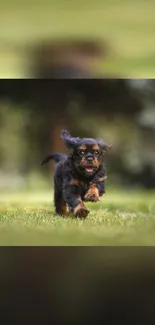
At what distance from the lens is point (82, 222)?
4.48 ft

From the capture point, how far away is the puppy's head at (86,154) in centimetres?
132

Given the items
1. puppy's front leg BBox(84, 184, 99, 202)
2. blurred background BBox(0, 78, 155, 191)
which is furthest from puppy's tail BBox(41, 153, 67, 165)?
puppy's front leg BBox(84, 184, 99, 202)

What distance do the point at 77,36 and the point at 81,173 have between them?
15.5 inches

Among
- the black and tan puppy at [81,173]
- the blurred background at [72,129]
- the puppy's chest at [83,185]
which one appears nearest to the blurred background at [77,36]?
the blurred background at [72,129]

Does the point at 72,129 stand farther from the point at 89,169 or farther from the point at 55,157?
the point at 89,169

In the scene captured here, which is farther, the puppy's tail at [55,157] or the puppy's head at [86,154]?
the puppy's tail at [55,157]

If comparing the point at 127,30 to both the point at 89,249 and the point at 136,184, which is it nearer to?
the point at 136,184

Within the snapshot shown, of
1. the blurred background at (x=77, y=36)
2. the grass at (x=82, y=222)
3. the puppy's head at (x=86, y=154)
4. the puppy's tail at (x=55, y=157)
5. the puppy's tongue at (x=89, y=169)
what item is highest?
the blurred background at (x=77, y=36)

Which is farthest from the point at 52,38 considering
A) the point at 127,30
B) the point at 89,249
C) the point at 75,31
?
the point at 89,249

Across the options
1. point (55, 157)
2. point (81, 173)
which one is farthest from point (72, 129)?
point (81, 173)

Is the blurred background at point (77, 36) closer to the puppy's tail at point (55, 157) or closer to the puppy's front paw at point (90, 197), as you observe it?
the puppy's tail at point (55, 157)

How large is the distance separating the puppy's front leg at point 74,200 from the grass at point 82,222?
0.02 meters

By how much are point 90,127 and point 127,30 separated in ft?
1.08

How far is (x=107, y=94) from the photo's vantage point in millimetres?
1543
